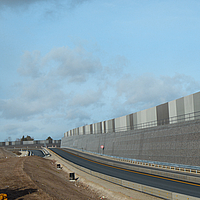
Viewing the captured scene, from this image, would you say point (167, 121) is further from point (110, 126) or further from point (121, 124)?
point (110, 126)

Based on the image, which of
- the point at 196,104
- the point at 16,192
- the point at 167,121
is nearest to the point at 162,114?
the point at 167,121

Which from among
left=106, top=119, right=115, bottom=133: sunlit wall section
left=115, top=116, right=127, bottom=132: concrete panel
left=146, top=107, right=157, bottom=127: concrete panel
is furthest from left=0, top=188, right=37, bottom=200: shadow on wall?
left=106, top=119, right=115, bottom=133: sunlit wall section

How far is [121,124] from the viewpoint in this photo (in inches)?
2446

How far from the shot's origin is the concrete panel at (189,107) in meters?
35.6

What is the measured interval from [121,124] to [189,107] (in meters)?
27.7

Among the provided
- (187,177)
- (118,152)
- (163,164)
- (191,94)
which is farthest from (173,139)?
(118,152)

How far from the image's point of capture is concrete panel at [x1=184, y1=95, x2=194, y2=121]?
35.6 metres

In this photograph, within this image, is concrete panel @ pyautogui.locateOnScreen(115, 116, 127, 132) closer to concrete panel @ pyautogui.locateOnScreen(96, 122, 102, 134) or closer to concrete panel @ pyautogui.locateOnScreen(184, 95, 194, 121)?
concrete panel @ pyautogui.locateOnScreen(96, 122, 102, 134)

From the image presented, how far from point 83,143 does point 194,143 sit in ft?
207

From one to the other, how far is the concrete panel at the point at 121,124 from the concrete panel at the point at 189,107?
24.1m

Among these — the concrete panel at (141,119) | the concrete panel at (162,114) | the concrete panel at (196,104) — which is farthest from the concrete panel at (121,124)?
the concrete panel at (196,104)

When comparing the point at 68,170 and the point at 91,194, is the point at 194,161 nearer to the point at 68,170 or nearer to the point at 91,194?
the point at 91,194

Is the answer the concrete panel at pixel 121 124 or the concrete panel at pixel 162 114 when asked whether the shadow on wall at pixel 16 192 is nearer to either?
the concrete panel at pixel 162 114

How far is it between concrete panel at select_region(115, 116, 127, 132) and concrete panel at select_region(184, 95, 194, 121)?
79.1 ft
